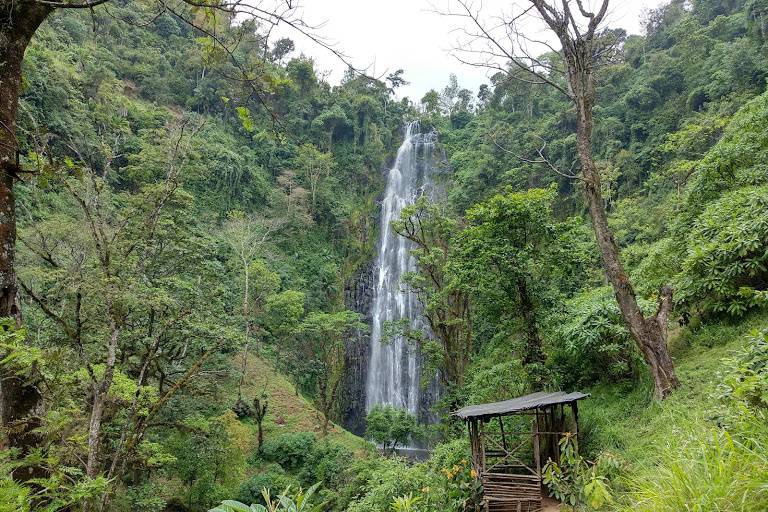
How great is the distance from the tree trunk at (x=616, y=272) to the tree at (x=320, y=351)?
11564mm

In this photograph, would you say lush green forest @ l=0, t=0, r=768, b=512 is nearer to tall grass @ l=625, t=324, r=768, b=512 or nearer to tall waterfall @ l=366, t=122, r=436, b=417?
tall grass @ l=625, t=324, r=768, b=512

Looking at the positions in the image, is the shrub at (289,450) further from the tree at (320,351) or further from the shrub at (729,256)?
the shrub at (729,256)

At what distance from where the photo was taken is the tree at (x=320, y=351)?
16297 millimetres

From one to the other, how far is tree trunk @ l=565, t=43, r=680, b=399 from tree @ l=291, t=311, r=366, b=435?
11564mm

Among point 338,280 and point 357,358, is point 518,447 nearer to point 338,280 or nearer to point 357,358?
point 357,358

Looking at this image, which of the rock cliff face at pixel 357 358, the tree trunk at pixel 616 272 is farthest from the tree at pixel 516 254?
the rock cliff face at pixel 357 358

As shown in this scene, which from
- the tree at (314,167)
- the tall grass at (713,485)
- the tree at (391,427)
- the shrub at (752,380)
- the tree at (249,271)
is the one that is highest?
the tree at (314,167)

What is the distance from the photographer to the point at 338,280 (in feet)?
79.7

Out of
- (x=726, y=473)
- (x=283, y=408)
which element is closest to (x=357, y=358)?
(x=283, y=408)

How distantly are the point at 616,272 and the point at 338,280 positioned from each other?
19757 millimetres

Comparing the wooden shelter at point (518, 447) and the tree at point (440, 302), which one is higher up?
the tree at point (440, 302)

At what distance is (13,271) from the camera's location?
2023 mm

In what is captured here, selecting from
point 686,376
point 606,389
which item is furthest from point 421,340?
point 686,376

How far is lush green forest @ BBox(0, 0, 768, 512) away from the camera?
9.09 ft
